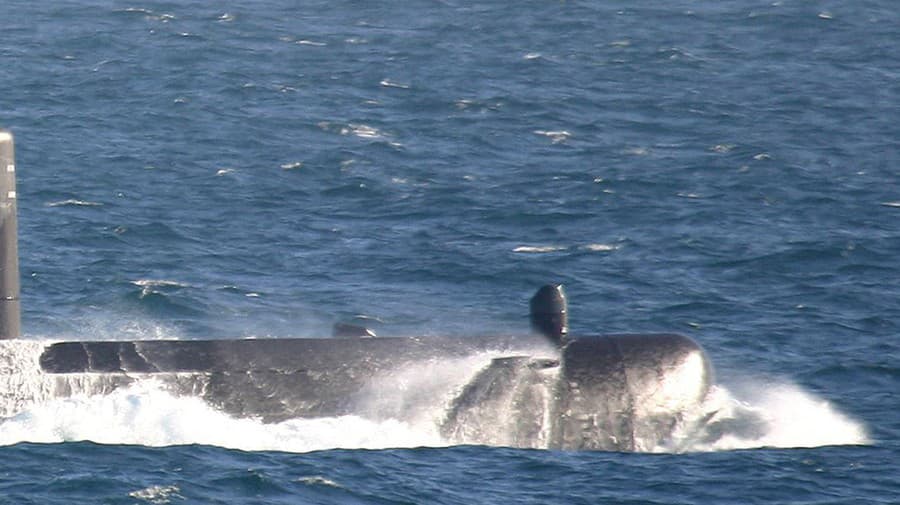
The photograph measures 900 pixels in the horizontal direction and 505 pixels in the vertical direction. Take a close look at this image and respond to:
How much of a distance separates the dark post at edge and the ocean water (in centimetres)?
139

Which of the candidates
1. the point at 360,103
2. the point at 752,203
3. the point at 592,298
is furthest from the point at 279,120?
the point at 592,298

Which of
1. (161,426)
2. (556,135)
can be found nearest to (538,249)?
(556,135)

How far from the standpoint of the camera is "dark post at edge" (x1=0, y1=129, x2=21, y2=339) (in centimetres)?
2978

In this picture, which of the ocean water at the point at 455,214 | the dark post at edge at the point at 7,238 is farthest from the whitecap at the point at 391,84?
the dark post at edge at the point at 7,238

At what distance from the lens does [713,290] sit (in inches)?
1709

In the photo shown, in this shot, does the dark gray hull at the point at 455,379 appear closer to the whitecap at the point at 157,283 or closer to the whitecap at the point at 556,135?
the whitecap at the point at 157,283

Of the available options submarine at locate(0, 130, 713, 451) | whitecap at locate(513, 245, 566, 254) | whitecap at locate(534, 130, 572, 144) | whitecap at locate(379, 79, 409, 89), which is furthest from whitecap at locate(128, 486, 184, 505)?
whitecap at locate(379, 79, 409, 89)

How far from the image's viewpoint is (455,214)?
50.1 meters

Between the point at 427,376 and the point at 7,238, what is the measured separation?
286 inches

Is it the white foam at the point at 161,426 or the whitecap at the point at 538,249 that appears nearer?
the white foam at the point at 161,426

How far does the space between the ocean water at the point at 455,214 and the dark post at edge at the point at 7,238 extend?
1.39 m

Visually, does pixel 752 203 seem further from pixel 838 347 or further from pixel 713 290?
pixel 838 347

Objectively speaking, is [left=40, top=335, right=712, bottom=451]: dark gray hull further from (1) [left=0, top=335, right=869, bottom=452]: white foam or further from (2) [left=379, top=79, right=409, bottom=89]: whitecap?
(2) [left=379, top=79, right=409, bottom=89]: whitecap

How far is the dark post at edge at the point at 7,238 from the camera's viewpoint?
29.8 meters
